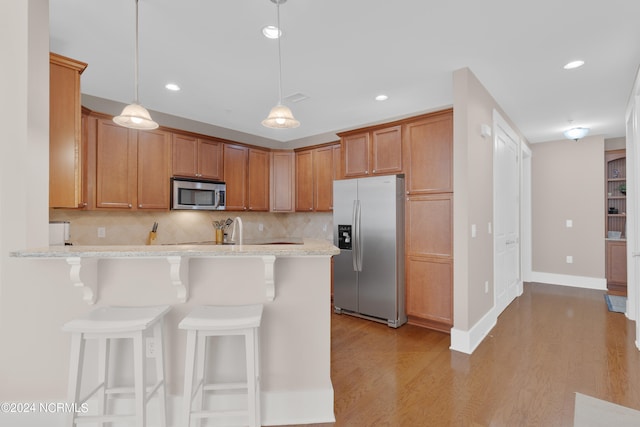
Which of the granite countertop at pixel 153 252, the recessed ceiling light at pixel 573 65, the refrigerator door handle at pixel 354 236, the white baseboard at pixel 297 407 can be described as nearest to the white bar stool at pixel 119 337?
the granite countertop at pixel 153 252

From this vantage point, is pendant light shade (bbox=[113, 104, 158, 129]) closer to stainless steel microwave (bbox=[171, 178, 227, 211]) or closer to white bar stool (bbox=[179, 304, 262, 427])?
white bar stool (bbox=[179, 304, 262, 427])

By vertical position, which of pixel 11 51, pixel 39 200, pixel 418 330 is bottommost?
pixel 418 330

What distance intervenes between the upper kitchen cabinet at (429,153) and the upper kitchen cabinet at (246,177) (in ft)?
7.56

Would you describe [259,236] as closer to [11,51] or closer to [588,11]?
[11,51]

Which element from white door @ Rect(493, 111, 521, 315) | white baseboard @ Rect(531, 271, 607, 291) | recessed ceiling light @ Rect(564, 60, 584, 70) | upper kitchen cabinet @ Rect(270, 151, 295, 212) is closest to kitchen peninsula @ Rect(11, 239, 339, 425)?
white door @ Rect(493, 111, 521, 315)

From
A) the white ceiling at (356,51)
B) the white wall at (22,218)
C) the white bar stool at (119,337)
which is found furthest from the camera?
the white ceiling at (356,51)

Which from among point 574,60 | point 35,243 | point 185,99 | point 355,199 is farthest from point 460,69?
point 35,243

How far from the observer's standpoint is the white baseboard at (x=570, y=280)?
17.0ft

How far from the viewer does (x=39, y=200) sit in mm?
1830

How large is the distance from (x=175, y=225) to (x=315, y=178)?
2.09 m

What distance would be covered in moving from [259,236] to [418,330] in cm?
285

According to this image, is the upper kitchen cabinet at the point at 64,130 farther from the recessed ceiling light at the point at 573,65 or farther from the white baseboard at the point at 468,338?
the recessed ceiling light at the point at 573,65

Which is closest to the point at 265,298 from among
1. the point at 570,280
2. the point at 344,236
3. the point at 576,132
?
the point at 344,236

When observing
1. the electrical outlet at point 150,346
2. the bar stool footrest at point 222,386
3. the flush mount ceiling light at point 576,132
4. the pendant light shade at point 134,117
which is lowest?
the bar stool footrest at point 222,386
